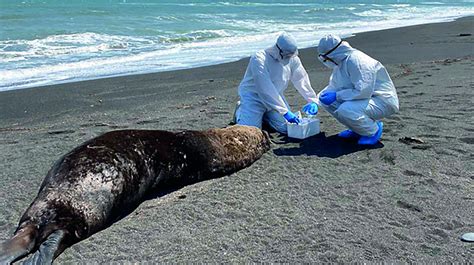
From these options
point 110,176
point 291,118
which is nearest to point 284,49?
point 291,118

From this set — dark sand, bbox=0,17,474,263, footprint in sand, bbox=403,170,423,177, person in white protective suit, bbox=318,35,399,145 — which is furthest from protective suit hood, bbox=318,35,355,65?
footprint in sand, bbox=403,170,423,177

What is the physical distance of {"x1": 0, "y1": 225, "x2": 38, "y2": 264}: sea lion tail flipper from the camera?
143 inches

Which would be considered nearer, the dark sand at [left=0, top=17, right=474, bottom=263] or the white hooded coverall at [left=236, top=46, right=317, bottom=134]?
the dark sand at [left=0, top=17, right=474, bottom=263]

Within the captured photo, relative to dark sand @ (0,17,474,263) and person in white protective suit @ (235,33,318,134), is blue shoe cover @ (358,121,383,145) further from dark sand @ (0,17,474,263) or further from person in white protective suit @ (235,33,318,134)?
person in white protective suit @ (235,33,318,134)

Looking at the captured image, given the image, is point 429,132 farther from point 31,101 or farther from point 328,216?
point 31,101

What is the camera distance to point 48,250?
3742 mm

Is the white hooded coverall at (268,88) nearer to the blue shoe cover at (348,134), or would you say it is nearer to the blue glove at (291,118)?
the blue glove at (291,118)

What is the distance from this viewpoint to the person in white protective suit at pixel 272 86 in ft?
22.4

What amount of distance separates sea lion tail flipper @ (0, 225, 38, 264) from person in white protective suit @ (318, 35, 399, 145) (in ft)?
12.0

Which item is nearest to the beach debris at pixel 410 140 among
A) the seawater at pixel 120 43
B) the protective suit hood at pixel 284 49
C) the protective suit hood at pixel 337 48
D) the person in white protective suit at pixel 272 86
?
the person in white protective suit at pixel 272 86

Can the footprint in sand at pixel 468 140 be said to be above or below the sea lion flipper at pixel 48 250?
below

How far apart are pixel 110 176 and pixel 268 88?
2.88 m

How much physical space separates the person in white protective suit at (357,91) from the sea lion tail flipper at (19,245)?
3660 millimetres

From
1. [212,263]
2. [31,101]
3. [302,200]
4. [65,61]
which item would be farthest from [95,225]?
[65,61]
